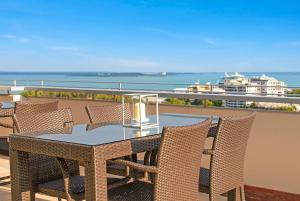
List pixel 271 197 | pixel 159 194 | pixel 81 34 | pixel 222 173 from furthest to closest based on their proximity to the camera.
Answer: pixel 81 34, pixel 271 197, pixel 222 173, pixel 159 194

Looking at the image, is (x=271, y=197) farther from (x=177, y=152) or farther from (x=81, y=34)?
(x=81, y=34)

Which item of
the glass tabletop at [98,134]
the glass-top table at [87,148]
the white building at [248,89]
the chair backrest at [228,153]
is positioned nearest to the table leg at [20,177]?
the glass-top table at [87,148]

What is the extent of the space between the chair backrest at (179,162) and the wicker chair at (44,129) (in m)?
0.89

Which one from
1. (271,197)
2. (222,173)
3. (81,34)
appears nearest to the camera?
(222,173)

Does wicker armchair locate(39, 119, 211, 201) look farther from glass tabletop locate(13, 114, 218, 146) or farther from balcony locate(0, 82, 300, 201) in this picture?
balcony locate(0, 82, 300, 201)

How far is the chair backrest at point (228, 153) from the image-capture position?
2949 mm

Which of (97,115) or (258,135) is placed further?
(258,135)

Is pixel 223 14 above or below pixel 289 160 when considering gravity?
above

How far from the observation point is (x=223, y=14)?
1321 inches

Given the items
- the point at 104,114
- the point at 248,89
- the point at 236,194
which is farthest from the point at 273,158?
the point at 104,114

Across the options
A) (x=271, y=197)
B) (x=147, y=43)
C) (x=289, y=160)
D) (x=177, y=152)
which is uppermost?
(x=147, y=43)

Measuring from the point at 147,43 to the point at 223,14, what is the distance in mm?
10427

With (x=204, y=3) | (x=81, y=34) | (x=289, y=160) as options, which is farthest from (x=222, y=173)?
(x=81, y=34)

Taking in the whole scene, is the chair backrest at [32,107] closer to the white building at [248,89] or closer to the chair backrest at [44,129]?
the chair backrest at [44,129]
